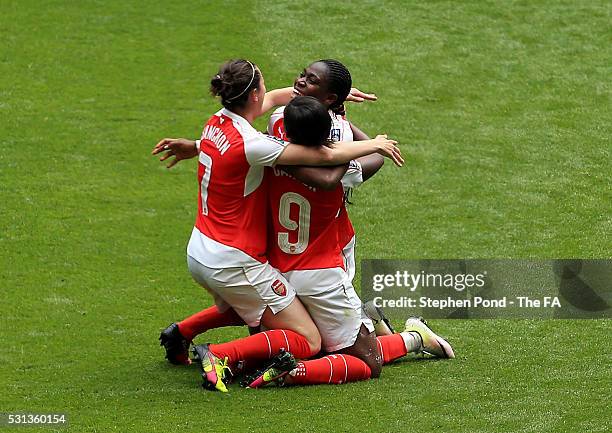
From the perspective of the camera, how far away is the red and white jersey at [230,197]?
630 centimetres

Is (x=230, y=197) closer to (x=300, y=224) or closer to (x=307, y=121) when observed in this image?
(x=300, y=224)

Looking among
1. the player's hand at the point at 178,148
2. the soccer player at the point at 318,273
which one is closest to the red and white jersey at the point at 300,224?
the soccer player at the point at 318,273

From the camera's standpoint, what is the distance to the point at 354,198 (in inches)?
388

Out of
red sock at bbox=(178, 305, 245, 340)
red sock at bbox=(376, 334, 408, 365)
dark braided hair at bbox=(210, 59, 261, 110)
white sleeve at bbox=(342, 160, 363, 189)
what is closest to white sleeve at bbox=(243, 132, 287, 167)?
dark braided hair at bbox=(210, 59, 261, 110)

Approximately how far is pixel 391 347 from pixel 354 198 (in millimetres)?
3004

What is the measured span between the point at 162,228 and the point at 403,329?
2.27m

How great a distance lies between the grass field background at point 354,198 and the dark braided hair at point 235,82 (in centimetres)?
140

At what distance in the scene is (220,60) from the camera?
1205 centimetres

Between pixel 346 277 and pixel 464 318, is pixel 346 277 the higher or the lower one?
the higher one

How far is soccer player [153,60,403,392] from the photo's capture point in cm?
629

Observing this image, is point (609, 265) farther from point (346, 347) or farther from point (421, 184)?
point (346, 347)

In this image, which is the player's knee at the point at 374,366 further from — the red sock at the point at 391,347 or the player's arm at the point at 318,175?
the player's arm at the point at 318,175

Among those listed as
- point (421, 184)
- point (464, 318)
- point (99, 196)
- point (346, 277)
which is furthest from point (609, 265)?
point (99, 196)

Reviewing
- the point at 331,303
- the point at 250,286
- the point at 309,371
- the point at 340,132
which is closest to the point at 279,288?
the point at 250,286
